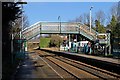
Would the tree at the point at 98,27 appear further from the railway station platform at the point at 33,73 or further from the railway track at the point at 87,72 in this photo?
the railway station platform at the point at 33,73

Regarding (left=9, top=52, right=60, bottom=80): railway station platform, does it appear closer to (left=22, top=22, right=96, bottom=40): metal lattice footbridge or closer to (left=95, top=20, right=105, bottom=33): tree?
(left=22, top=22, right=96, bottom=40): metal lattice footbridge

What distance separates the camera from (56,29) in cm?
7875

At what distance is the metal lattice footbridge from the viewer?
75.3 m

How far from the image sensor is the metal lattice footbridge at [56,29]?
75312 mm

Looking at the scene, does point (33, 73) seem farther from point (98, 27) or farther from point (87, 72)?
point (98, 27)

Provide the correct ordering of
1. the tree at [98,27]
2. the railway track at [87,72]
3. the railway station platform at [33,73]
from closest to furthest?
1. the railway station platform at [33,73]
2. the railway track at [87,72]
3. the tree at [98,27]

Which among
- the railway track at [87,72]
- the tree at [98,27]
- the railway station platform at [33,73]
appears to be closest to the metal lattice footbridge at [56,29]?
the tree at [98,27]

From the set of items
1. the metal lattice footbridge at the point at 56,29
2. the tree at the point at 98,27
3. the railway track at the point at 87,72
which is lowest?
the railway track at the point at 87,72

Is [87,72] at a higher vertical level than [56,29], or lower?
lower

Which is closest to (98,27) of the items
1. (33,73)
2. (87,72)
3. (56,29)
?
(56,29)

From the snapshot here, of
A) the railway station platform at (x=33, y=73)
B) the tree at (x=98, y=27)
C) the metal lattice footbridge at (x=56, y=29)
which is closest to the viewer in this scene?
the railway station platform at (x=33, y=73)

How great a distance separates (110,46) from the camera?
5462 centimetres

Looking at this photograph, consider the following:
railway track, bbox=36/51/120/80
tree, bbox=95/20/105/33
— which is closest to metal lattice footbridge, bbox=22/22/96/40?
tree, bbox=95/20/105/33

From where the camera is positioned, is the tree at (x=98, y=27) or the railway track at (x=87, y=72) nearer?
the railway track at (x=87, y=72)
